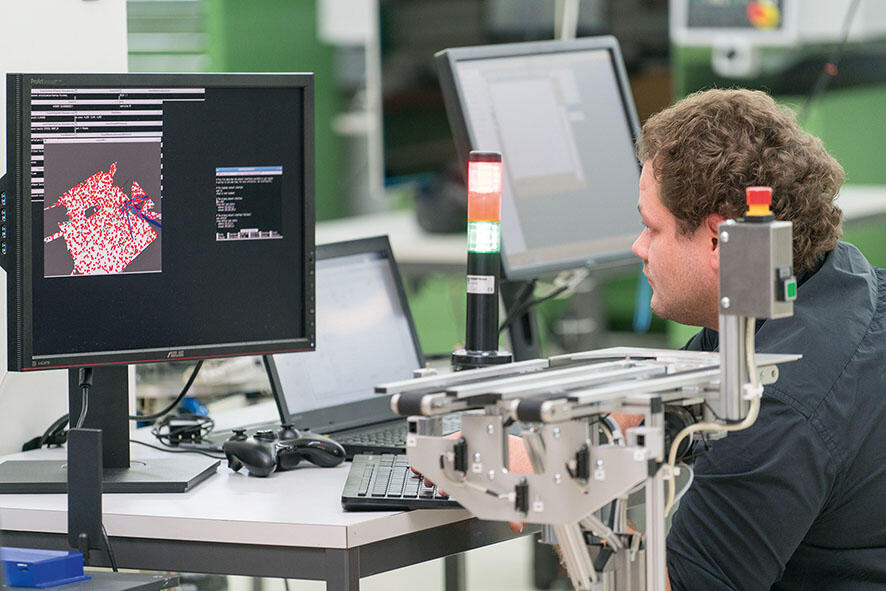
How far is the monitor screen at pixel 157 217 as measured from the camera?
1.84m

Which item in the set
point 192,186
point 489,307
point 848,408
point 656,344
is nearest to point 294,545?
point 489,307

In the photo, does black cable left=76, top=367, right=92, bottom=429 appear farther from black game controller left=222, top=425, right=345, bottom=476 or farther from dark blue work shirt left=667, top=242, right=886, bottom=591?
dark blue work shirt left=667, top=242, right=886, bottom=591

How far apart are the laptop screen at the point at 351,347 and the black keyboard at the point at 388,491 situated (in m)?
0.31

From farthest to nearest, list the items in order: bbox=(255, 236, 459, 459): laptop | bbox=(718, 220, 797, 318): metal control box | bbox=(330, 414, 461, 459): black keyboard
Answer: bbox=(255, 236, 459, 459): laptop → bbox=(330, 414, 461, 459): black keyboard → bbox=(718, 220, 797, 318): metal control box

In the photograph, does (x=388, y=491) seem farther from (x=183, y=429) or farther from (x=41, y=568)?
(x=183, y=429)

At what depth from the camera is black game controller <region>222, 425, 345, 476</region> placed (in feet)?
6.36

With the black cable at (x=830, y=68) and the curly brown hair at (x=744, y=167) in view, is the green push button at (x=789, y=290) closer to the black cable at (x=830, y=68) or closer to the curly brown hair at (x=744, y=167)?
the curly brown hair at (x=744, y=167)

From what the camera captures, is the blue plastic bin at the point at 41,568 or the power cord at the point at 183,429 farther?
the power cord at the point at 183,429

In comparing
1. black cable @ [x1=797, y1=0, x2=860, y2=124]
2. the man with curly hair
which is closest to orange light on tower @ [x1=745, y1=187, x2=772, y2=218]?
the man with curly hair

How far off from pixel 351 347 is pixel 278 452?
1.06ft

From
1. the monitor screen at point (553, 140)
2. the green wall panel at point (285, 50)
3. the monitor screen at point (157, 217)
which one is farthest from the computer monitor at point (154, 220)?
the green wall panel at point (285, 50)

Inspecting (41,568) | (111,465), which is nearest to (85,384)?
(111,465)

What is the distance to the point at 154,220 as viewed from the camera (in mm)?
1920

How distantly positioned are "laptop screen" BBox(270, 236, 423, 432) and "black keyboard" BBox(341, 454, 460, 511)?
31 cm
